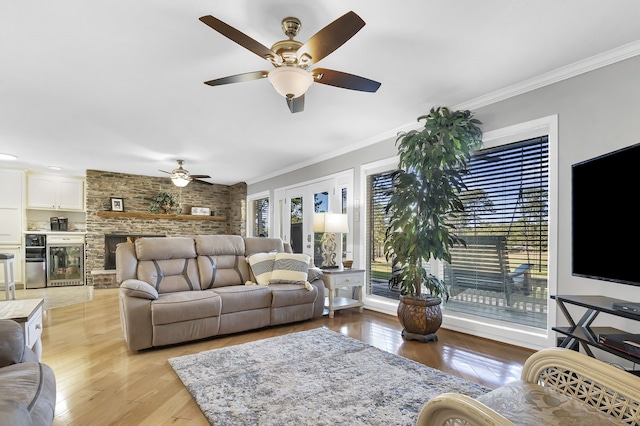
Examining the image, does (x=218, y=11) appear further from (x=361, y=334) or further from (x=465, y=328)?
(x=465, y=328)

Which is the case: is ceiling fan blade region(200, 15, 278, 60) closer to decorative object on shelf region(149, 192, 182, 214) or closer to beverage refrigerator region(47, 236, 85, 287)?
decorative object on shelf region(149, 192, 182, 214)

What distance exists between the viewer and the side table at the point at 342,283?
423 centimetres

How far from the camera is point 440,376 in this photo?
7.87 feet

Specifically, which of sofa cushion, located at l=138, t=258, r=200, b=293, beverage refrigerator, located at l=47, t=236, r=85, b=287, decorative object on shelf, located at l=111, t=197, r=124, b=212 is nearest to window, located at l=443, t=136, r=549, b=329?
sofa cushion, located at l=138, t=258, r=200, b=293

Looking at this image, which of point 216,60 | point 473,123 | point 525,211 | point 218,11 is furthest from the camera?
point 473,123

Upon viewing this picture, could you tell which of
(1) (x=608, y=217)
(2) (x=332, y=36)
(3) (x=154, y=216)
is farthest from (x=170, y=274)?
(3) (x=154, y=216)

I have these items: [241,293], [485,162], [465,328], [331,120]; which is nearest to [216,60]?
[331,120]

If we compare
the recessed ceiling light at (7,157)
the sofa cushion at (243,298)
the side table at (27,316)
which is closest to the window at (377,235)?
the sofa cushion at (243,298)

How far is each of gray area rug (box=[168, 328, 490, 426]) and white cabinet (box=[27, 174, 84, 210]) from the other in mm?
6421

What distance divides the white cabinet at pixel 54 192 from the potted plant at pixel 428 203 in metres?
7.42

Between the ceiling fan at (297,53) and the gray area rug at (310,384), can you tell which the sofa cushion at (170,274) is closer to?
the gray area rug at (310,384)

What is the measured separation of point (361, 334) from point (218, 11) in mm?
3117

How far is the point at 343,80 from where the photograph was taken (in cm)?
237

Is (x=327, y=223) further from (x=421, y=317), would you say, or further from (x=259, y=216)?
(x=259, y=216)
